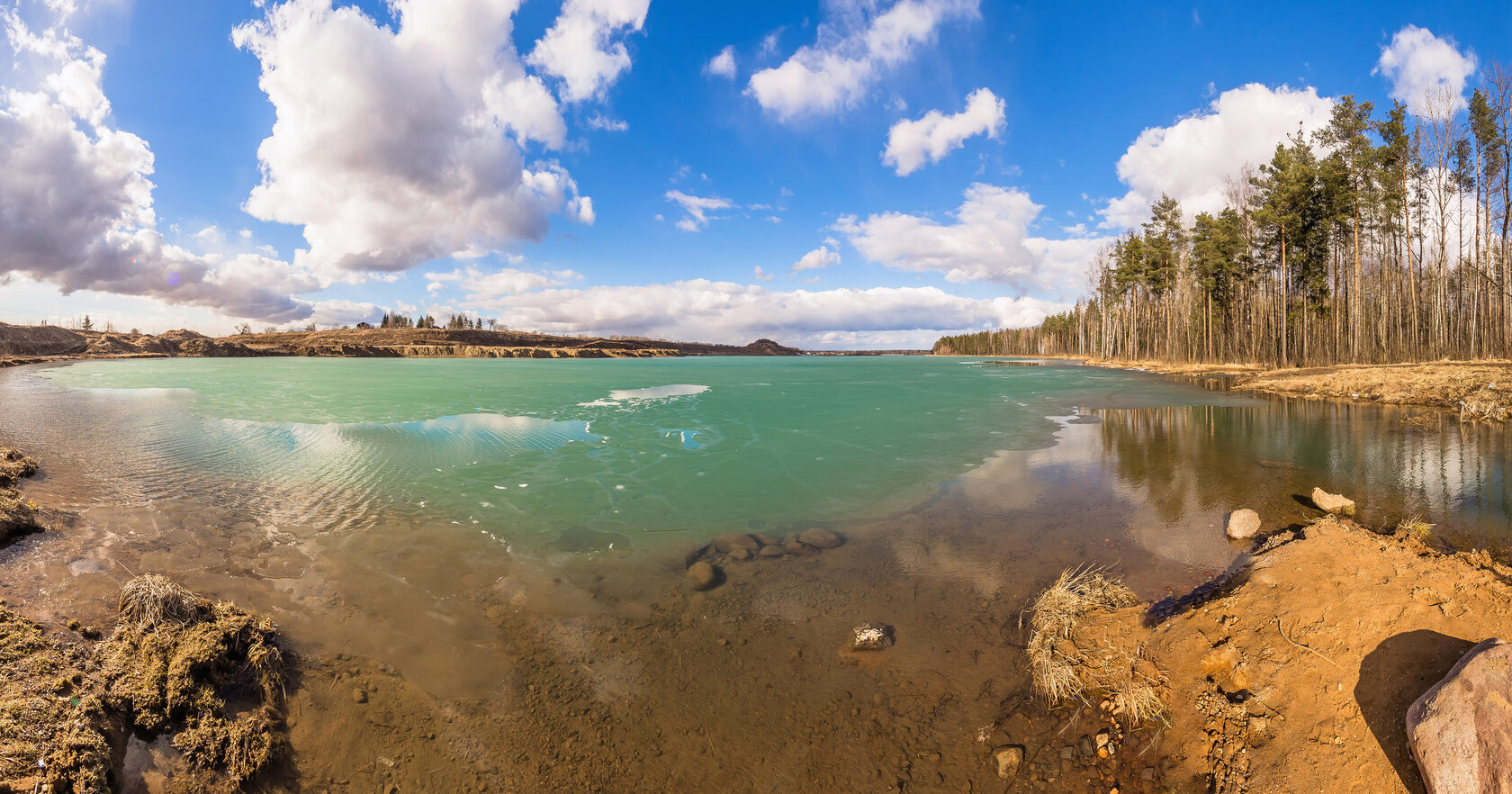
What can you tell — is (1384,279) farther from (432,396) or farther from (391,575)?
(432,396)

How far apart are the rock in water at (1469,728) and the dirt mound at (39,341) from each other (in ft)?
419

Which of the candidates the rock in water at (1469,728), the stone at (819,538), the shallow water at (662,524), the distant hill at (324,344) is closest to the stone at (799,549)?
the stone at (819,538)

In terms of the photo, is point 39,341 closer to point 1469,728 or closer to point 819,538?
point 819,538

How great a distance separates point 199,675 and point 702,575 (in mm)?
4543

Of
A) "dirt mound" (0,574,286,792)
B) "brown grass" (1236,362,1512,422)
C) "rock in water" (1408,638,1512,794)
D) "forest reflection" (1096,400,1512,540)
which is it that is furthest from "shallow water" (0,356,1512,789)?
"brown grass" (1236,362,1512,422)

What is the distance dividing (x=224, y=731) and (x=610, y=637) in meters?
2.80

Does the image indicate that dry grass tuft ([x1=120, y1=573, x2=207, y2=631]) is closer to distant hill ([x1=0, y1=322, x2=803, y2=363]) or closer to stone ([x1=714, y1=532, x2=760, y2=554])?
stone ([x1=714, y1=532, x2=760, y2=554])

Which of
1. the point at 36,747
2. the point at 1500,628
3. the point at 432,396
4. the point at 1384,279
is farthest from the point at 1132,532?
the point at 1384,279

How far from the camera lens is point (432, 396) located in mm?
28547

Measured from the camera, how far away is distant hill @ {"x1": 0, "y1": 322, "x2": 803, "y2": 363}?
85812 mm

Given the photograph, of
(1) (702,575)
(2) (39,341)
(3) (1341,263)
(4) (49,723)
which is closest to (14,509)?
(4) (49,723)

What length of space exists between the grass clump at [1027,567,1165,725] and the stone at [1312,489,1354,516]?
5.59m

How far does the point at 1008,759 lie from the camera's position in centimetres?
375

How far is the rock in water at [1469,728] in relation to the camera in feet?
8.76
